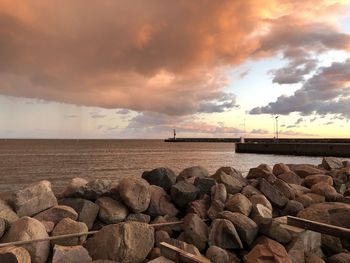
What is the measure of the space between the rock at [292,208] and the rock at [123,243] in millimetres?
4173

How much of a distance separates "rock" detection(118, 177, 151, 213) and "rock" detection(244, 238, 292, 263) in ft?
8.76

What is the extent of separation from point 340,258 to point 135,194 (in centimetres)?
454

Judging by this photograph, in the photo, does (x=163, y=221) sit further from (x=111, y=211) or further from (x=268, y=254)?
(x=268, y=254)

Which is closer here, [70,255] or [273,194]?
[70,255]

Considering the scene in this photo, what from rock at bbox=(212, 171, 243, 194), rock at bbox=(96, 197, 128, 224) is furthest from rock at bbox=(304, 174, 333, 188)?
rock at bbox=(96, 197, 128, 224)

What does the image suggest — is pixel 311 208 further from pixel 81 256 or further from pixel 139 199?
pixel 81 256

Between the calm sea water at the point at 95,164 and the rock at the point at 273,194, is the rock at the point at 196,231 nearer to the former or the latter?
the rock at the point at 273,194

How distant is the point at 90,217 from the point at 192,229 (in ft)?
7.50

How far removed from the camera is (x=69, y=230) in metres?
6.48

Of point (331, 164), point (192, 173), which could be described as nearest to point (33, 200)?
point (192, 173)

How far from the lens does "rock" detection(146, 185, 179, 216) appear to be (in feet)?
26.5

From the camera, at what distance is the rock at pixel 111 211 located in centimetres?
743

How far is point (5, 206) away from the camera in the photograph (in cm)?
692

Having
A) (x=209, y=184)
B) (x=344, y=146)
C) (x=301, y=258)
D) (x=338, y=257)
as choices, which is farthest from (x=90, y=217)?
(x=344, y=146)
